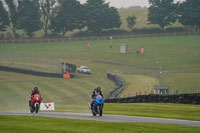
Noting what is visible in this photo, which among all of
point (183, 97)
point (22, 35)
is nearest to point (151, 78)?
point (183, 97)

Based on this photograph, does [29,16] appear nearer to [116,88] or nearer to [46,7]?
[46,7]

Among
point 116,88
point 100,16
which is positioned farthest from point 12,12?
point 116,88

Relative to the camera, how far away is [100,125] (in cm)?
2083

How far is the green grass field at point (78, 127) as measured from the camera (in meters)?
19.1

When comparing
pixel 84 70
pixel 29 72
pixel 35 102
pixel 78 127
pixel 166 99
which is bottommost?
pixel 84 70

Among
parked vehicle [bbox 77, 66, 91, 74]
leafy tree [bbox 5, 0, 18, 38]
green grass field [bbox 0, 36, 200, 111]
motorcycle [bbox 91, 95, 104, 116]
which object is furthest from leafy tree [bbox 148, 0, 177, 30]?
motorcycle [bbox 91, 95, 104, 116]

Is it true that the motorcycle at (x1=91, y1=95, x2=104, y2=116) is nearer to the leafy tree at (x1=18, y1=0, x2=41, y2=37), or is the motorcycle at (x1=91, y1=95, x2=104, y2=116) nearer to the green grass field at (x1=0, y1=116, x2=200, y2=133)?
the green grass field at (x1=0, y1=116, x2=200, y2=133)

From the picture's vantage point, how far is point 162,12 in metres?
143

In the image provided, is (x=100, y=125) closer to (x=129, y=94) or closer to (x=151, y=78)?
(x=129, y=94)

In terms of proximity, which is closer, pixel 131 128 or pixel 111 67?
pixel 131 128

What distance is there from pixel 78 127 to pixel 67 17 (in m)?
119

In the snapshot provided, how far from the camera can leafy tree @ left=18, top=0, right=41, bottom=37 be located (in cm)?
13200

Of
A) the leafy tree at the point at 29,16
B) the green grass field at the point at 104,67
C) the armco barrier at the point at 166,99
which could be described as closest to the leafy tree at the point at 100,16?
the leafy tree at the point at 29,16

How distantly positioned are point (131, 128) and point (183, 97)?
17.5 m
